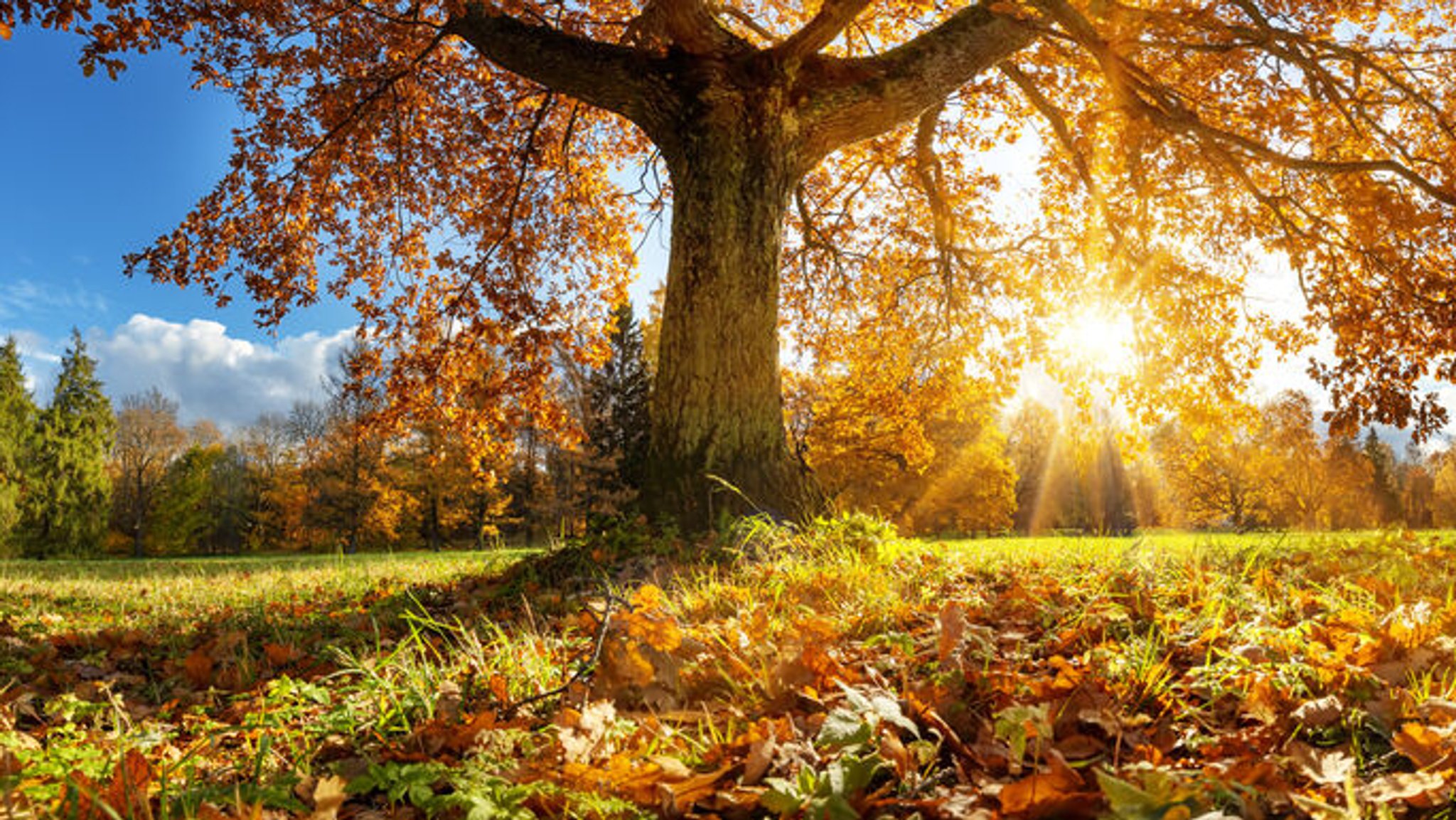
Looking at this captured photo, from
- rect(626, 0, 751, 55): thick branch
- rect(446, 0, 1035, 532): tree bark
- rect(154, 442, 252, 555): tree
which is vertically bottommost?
rect(154, 442, 252, 555): tree

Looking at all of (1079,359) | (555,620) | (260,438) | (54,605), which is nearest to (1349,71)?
(1079,359)

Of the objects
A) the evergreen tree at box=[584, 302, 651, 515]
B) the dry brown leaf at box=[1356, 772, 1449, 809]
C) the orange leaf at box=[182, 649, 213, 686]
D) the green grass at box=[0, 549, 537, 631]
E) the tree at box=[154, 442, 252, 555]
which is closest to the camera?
the dry brown leaf at box=[1356, 772, 1449, 809]

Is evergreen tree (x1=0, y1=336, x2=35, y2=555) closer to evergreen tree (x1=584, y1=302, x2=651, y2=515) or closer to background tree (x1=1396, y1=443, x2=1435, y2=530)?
evergreen tree (x1=584, y1=302, x2=651, y2=515)

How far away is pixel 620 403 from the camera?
3409 centimetres

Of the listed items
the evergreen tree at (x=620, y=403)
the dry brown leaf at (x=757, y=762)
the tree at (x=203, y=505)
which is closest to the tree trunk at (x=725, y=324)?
the dry brown leaf at (x=757, y=762)

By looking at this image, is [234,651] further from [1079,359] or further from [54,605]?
[1079,359]

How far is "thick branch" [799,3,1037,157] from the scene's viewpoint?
20.3ft

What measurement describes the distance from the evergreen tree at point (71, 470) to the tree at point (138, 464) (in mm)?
9096

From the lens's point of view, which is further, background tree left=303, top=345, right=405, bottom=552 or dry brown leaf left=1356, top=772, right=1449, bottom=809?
background tree left=303, top=345, right=405, bottom=552

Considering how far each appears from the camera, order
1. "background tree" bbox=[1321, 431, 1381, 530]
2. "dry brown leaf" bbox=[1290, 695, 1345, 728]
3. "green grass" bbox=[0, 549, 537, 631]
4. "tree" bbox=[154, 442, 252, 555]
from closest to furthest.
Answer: "dry brown leaf" bbox=[1290, 695, 1345, 728], "green grass" bbox=[0, 549, 537, 631], "background tree" bbox=[1321, 431, 1381, 530], "tree" bbox=[154, 442, 252, 555]

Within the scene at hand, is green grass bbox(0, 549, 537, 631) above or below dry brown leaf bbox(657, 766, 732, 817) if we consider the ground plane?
below

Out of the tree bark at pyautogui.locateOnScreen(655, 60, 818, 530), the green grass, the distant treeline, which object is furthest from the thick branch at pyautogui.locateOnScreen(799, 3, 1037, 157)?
the distant treeline

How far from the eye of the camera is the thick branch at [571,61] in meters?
6.04

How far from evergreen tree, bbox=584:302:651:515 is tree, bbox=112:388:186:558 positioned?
3279cm
